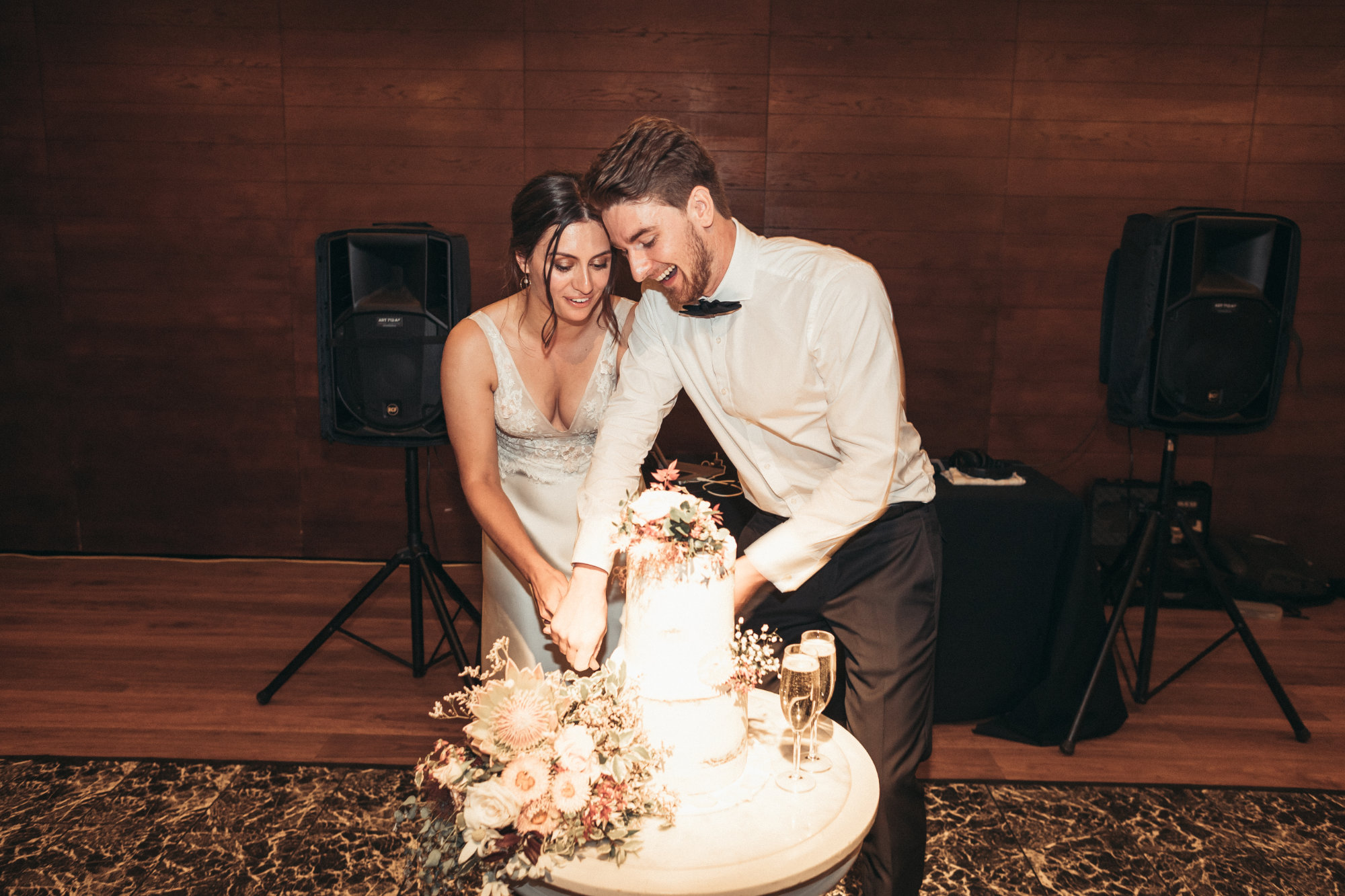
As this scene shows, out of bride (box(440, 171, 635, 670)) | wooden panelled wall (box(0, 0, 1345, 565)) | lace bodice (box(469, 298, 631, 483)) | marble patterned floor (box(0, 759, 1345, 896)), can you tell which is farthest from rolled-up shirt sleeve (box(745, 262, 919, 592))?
wooden panelled wall (box(0, 0, 1345, 565))

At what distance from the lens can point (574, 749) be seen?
1.28 m

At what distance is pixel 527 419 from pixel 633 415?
588mm

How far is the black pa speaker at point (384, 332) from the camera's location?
306 cm

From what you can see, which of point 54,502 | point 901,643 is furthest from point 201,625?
point 901,643

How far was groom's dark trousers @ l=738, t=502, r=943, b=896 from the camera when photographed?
70.6 inches

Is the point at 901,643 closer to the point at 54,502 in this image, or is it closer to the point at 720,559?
the point at 720,559

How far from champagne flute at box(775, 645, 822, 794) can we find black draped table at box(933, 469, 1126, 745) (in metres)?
1.58

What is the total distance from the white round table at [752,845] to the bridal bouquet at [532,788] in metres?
0.03

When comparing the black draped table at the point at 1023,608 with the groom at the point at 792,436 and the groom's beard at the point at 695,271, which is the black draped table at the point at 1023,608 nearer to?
the groom at the point at 792,436

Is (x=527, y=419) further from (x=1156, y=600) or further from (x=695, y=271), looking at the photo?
(x=1156, y=600)

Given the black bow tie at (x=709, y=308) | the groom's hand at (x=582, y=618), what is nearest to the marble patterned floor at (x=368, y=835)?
the groom's hand at (x=582, y=618)

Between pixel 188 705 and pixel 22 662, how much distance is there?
85cm

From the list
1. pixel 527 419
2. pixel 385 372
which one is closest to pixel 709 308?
pixel 527 419

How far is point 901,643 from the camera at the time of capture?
5.99ft
